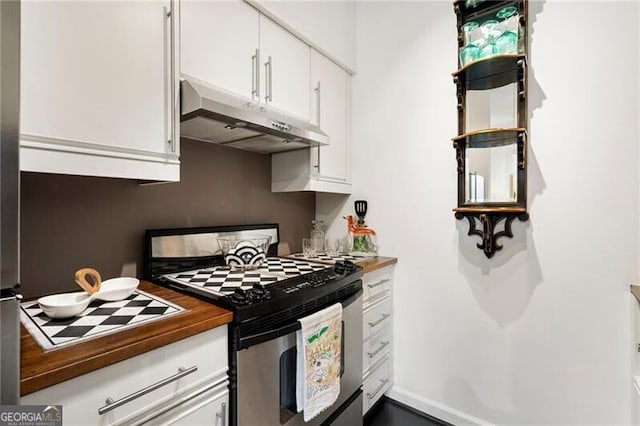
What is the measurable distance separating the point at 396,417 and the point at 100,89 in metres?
2.17

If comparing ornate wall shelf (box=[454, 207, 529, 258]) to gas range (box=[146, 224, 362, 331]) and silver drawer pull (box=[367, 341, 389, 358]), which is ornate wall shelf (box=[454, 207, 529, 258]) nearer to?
gas range (box=[146, 224, 362, 331])

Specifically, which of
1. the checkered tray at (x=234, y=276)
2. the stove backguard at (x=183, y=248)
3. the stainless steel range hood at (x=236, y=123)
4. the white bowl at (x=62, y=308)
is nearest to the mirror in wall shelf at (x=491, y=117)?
the stainless steel range hood at (x=236, y=123)

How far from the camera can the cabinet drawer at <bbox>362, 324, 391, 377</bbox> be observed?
1729 mm

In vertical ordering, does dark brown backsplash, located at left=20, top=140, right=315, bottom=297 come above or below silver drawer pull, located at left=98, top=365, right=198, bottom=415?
above

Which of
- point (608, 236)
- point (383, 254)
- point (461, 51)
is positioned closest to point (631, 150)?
point (608, 236)

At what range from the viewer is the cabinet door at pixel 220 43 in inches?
47.5

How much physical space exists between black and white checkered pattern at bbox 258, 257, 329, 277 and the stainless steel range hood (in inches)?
26.5

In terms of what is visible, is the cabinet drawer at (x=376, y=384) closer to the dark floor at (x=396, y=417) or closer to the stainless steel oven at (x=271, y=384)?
the dark floor at (x=396, y=417)

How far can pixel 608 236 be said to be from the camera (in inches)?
54.7

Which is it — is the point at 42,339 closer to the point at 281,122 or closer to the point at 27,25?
the point at 27,25

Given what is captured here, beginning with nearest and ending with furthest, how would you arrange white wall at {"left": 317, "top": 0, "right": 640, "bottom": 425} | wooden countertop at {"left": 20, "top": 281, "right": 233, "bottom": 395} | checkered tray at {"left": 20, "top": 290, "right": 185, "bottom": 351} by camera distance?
wooden countertop at {"left": 20, "top": 281, "right": 233, "bottom": 395}, checkered tray at {"left": 20, "top": 290, "right": 185, "bottom": 351}, white wall at {"left": 317, "top": 0, "right": 640, "bottom": 425}

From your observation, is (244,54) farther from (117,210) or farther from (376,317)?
(376,317)

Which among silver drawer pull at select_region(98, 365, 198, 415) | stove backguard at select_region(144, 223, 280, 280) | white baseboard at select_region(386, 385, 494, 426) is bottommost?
white baseboard at select_region(386, 385, 494, 426)

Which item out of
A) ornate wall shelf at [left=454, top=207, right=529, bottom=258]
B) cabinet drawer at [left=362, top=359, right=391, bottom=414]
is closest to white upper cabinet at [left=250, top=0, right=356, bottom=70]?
ornate wall shelf at [left=454, top=207, right=529, bottom=258]
